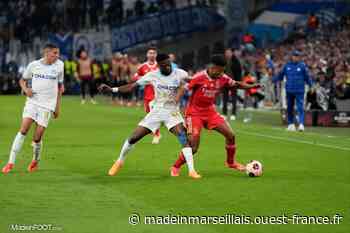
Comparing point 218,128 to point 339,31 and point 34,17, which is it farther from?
point 34,17

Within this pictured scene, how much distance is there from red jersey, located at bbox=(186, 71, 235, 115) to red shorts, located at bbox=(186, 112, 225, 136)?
69 millimetres

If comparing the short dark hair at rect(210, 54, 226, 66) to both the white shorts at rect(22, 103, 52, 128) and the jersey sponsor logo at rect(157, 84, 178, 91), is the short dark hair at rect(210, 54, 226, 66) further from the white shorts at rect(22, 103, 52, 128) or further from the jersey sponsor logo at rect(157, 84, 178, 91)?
the white shorts at rect(22, 103, 52, 128)

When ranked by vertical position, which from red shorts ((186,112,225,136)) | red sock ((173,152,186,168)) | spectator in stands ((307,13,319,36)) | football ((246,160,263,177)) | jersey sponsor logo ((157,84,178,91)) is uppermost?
spectator in stands ((307,13,319,36))

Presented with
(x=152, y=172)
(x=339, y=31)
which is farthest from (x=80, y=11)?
(x=152, y=172)

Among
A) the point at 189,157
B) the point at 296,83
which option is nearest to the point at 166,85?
the point at 189,157

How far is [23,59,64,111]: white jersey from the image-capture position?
56.7 ft

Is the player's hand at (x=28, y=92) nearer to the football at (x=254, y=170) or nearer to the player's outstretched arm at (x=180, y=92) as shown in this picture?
the player's outstretched arm at (x=180, y=92)

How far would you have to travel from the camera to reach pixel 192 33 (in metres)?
54.7

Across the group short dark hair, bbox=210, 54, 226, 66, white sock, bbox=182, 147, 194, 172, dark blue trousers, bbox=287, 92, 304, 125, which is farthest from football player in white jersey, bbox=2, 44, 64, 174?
dark blue trousers, bbox=287, 92, 304, 125

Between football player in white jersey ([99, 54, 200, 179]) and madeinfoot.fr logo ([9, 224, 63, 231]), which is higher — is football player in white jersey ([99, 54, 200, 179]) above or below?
above

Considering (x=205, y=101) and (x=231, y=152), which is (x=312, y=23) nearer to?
(x=231, y=152)

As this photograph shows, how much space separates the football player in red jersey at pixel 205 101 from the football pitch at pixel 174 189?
72 cm

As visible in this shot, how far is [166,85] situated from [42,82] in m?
2.30

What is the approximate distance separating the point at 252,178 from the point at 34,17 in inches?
1737
